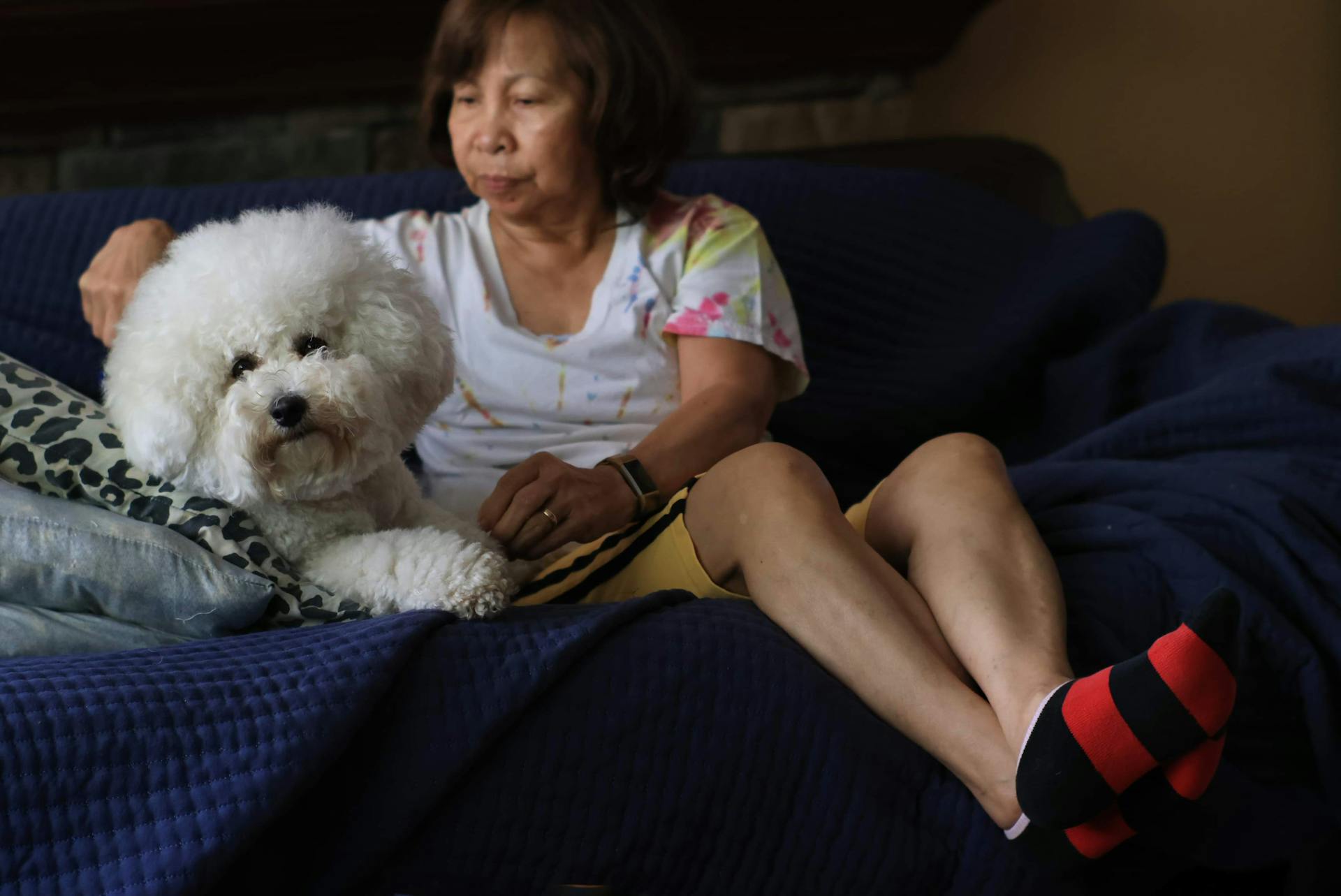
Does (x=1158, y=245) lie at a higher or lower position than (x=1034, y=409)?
higher

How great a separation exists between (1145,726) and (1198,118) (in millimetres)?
2002

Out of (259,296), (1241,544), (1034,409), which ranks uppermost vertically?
(259,296)

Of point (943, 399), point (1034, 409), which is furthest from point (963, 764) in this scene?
point (1034, 409)

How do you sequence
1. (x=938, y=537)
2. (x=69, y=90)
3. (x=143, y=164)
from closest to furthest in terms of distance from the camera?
(x=938, y=537)
(x=69, y=90)
(x=143, y=164)

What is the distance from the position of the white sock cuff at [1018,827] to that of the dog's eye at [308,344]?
63 cm

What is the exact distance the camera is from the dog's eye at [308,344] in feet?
3.05

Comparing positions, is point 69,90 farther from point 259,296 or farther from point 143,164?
point 259,296

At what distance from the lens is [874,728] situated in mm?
941

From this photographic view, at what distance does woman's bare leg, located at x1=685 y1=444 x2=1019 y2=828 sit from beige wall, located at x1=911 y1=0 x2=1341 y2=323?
1.77 meters

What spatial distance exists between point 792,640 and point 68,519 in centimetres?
57

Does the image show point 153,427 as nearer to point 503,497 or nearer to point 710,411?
point 503,497

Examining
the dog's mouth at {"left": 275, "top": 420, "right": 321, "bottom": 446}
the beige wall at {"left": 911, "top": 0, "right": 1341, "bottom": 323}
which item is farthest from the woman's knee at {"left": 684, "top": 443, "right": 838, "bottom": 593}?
the beige wall at {"left": 911, "top": 0, "right": 1341, "bottom": 323}

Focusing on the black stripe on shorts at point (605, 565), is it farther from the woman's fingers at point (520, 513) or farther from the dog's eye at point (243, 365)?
the dog's eye at point (243, 365)

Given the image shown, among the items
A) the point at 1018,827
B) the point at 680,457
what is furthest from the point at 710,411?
the point at 1018,827
